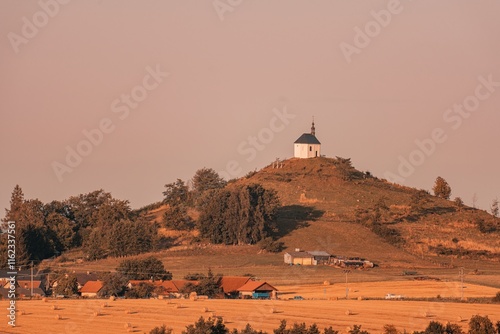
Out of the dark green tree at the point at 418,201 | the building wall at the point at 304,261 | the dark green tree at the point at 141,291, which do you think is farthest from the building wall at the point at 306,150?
the dark green tree at the point at 141,291

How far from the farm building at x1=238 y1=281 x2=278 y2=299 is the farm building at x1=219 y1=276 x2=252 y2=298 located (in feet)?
1.42

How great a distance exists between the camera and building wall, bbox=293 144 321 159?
153m

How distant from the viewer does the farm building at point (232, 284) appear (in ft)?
275

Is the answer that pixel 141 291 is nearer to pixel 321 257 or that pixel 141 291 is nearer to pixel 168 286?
pixel 168 286

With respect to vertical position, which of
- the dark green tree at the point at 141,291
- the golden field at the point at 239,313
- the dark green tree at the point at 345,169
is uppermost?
the dark green tree at the point at 345,169

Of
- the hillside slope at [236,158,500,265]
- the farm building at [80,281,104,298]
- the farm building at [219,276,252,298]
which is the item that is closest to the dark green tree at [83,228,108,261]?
the hillside slope at [236,158,500,265]

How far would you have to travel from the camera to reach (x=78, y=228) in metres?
133

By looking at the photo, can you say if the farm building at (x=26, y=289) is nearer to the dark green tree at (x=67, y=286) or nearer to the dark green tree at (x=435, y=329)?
the dark green tree at (x=67, y=286)

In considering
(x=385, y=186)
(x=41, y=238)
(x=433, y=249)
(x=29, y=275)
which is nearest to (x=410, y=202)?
(x=385, y=186)

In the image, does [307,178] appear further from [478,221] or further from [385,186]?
[478,221]

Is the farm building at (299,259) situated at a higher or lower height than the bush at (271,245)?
lower

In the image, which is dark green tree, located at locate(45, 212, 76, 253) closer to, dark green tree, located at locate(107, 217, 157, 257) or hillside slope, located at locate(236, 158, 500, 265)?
dark green tree, located at locate(107, 217, 157, 257)

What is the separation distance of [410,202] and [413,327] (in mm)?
79317

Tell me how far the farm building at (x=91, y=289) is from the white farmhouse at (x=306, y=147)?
69688 mm
